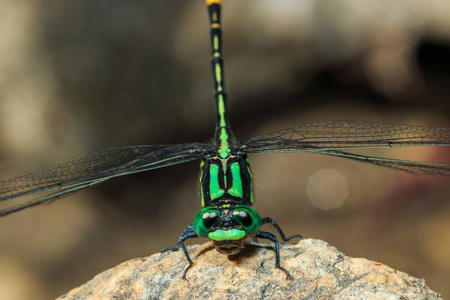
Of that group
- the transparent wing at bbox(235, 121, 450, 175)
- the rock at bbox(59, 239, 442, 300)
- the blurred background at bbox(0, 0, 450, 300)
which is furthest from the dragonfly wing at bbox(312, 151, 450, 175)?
the blurred background at bbox(0, 0, 450, 300)

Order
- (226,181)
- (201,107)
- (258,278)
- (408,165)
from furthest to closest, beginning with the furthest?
(201,107), (408,165), (226,181), (258,278)

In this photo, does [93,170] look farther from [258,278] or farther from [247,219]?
[258,278]

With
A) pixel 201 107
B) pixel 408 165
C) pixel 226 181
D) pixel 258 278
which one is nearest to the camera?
pixel 258 278

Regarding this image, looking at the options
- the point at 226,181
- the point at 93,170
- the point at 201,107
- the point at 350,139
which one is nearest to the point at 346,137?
the point at 350,139

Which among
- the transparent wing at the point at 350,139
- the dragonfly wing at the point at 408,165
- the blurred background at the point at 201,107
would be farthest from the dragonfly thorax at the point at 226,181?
the blurred background at the point at 201,107

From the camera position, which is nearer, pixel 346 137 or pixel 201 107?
pixel 346 137

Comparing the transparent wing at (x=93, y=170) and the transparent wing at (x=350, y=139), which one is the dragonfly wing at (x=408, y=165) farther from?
the transparent wing at (x=93, y=170)

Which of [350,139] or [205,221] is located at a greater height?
[350,139]

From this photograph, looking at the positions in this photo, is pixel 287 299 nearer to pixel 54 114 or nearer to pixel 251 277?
pixel 251 277
